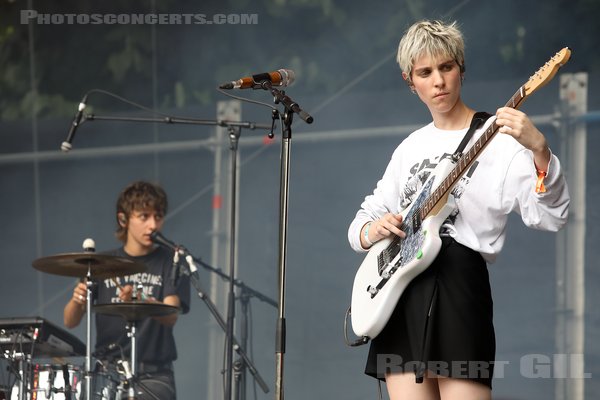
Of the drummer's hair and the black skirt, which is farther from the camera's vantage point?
the drummer's hair

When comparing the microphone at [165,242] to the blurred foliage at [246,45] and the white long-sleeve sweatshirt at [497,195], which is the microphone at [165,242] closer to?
the blurred foliage at [246,45]

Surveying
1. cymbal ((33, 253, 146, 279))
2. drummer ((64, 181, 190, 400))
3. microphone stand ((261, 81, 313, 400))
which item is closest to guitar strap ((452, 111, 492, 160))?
microphone stand ((261, 81, 313, 400))

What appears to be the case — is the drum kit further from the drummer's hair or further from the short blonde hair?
the short blonde hair

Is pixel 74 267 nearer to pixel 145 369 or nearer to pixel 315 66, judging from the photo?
pixel 145 369

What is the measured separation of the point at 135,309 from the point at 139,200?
83cm

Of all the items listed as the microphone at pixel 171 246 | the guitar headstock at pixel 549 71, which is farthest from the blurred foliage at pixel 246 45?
the guitar headstock at pixel 549 71

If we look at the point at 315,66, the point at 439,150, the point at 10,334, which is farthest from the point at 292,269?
the point at 439,150

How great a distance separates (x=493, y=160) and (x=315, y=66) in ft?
8.83

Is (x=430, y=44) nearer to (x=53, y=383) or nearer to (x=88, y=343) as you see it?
(x=88, y=343)

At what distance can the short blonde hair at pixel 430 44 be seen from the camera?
2.21 meters

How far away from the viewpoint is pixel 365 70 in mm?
4676

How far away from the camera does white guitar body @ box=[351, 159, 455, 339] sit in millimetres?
2094

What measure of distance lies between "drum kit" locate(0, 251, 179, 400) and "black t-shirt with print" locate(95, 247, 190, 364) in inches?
15.3

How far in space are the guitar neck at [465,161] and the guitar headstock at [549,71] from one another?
0.08 feet
